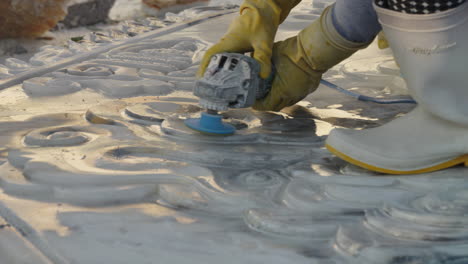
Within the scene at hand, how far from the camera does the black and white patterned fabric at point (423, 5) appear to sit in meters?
1.21

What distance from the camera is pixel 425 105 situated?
4.44ft

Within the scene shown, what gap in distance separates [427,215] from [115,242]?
56 centimetres

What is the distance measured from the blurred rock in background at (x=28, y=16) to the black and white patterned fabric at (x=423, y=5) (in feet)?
8.83

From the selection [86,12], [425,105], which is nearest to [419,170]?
[425,105]

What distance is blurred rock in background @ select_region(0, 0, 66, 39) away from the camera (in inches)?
135

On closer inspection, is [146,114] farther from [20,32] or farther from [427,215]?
[20,32]

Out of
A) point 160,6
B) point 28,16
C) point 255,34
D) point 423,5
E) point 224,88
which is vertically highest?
point 423,5

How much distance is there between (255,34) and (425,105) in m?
0.56

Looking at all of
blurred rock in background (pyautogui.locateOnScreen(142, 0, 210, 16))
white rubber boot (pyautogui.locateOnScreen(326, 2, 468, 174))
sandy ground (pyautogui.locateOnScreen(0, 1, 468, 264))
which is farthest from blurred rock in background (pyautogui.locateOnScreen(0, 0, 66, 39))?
white rubber boot (pyautogui.locateOnScreen(326, 2, 468, 174))

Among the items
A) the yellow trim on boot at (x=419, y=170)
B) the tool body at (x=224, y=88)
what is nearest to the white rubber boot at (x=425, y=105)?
the yellow trim on boot at (x=419, y=170)

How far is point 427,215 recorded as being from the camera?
111cm

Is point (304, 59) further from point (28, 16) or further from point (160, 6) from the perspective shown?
point (160, 6)

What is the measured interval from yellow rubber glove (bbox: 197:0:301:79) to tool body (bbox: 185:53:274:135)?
0.05 metres

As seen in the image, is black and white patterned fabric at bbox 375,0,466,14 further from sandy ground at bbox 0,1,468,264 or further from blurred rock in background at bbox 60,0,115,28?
blurred rock in background at bbox 60,0,115,28
